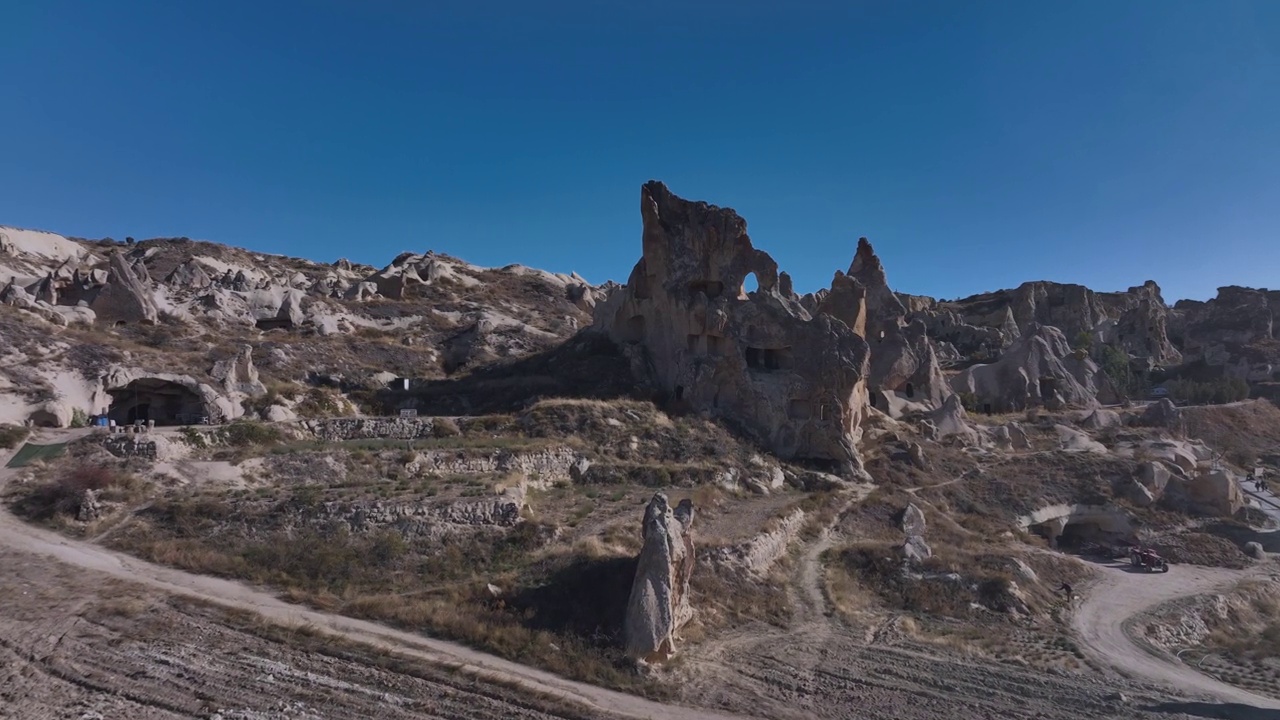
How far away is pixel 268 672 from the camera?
12430 millimetres

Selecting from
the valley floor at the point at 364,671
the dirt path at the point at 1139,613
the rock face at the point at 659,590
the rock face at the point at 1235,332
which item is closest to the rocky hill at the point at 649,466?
the rock face at the point at 659,590

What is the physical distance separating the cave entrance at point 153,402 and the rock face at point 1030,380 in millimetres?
44487

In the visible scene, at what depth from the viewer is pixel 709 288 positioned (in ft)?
118

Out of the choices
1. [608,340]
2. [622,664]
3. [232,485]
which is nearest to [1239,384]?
[608,340]

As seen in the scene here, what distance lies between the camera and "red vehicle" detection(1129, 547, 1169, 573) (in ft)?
87.7

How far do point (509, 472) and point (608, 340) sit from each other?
49.5 feet

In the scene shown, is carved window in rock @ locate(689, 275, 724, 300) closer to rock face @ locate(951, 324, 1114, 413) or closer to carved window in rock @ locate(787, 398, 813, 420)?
carved window in rock @ locate(787, 398, 813, 420)

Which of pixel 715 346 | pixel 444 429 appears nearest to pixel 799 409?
pixel 715 346

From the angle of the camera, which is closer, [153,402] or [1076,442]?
[153,402]

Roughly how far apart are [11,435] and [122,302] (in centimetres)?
1926

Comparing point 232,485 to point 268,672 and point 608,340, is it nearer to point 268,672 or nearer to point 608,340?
point 268,672

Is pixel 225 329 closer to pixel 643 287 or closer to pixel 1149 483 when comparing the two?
pixel 643 287

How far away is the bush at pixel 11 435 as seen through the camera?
70.9 ft

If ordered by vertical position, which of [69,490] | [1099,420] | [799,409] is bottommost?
[69,490]
